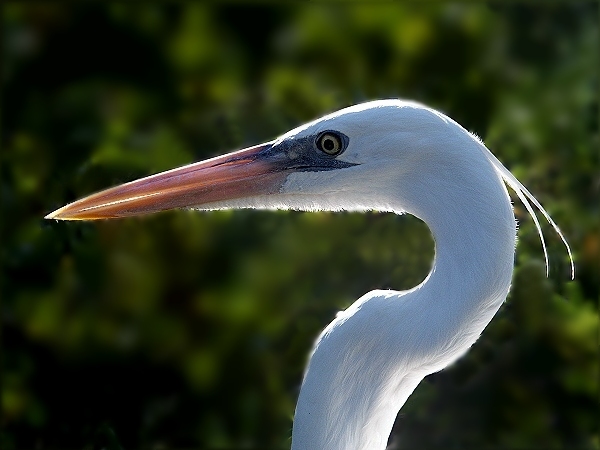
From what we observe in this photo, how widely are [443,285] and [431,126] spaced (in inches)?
6.7

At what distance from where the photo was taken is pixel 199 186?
92 centimetres

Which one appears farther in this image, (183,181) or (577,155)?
(577,155)

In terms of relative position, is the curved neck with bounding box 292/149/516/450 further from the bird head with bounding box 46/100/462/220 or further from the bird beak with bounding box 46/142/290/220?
the bird beak with bounding box 46/142/290/220

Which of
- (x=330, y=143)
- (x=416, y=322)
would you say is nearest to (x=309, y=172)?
(x=330, y=143)

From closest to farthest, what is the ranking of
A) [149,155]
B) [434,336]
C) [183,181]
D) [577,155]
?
[434,336] → [183,181] → [149,155] → [577,155]

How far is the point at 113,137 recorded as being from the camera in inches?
72.0

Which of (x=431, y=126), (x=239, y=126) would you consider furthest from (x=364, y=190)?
(x=239, y=126)

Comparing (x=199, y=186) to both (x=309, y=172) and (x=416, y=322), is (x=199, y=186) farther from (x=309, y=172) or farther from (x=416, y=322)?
(x=416, y=322)

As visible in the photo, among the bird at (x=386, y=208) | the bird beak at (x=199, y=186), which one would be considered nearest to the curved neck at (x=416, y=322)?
the bird at (x=386, y=208)

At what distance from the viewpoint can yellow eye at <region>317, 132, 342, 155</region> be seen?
863 mm

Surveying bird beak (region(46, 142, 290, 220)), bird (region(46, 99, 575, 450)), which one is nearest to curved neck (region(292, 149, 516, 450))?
bird (region(46, 99, 575, 450))

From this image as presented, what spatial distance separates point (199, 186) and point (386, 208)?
0.22 metres

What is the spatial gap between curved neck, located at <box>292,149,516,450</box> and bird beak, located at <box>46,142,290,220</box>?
16 cm

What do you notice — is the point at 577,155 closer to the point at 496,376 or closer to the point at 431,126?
the point at 496,376
